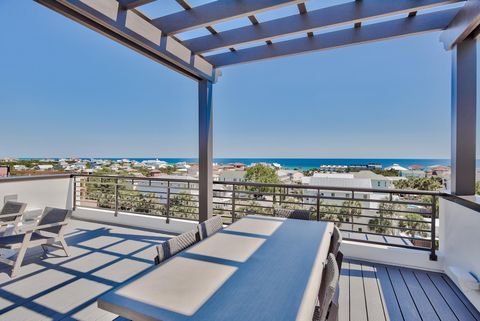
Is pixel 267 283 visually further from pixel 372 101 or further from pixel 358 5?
pixel 372 101

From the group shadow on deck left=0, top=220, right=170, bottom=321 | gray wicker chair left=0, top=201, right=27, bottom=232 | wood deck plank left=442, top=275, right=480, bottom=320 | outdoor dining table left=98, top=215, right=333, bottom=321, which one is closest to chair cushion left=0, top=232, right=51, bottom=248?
shadow on deck left=0, top=220, right=170, bottom=321

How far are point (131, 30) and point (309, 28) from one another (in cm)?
170

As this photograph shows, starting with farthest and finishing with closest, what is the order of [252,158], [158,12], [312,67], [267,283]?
[252,158] → [312,67] → [158,12] → [267,283]

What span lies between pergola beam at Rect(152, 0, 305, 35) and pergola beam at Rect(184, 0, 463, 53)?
1.33 ft

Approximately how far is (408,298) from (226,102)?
63.8ft

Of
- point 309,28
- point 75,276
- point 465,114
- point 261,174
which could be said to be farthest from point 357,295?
point 261,174

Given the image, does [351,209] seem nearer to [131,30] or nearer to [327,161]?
[131,30]

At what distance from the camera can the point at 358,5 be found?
219cm

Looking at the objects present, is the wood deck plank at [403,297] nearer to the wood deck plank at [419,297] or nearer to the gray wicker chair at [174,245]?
the wood deck plank at [419,297]

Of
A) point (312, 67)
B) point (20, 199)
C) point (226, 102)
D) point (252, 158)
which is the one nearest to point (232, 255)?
point (20, 199)

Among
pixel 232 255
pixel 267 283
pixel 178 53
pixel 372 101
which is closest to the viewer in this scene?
pixel 267 283

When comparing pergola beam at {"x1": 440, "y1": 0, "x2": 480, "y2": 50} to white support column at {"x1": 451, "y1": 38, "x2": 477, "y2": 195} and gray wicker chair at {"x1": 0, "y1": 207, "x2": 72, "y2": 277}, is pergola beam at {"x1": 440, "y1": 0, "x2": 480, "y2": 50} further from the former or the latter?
gray wicker chair at {"x1": 0, "y1": 207, "x2": 72, "y2": 277}

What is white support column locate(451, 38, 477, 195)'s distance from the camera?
7.93 feet

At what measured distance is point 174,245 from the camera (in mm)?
1553
